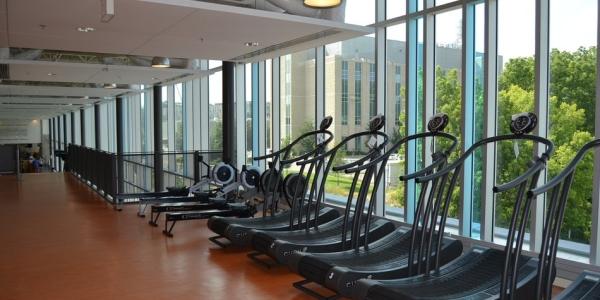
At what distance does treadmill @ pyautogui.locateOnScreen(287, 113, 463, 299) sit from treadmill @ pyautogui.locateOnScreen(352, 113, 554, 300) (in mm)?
159

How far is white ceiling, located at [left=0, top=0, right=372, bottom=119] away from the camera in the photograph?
5254 millimetres

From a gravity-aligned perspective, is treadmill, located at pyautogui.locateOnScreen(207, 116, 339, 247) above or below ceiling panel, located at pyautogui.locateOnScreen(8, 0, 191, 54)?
below

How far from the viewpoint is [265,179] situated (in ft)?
25.2

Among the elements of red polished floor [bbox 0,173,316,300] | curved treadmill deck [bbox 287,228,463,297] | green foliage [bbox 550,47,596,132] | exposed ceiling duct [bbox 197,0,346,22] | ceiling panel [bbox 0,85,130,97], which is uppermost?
exposed ceiling duct [bbox 197,0,346,22]

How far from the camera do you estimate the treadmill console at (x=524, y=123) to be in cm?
380

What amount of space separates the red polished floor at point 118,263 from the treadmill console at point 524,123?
6.98ft

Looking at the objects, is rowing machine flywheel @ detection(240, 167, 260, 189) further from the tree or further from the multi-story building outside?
the tree

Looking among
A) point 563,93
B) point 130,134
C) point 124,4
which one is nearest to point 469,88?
point 563,93

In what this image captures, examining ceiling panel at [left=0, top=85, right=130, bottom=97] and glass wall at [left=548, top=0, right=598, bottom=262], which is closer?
glass wall at [left=548, top=0, right=598, bottom=262]

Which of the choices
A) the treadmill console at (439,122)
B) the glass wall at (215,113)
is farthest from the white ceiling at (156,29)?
the glass wall at (215,113)

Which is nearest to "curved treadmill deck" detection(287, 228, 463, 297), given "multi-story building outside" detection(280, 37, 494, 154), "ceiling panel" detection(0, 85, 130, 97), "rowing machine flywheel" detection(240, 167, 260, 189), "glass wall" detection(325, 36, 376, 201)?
"multi-story building outside" detection(280, 37, 494, 154)

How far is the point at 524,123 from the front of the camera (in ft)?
12.6

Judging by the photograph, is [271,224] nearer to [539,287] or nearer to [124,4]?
[124,4]

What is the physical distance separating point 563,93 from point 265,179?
163 inches
